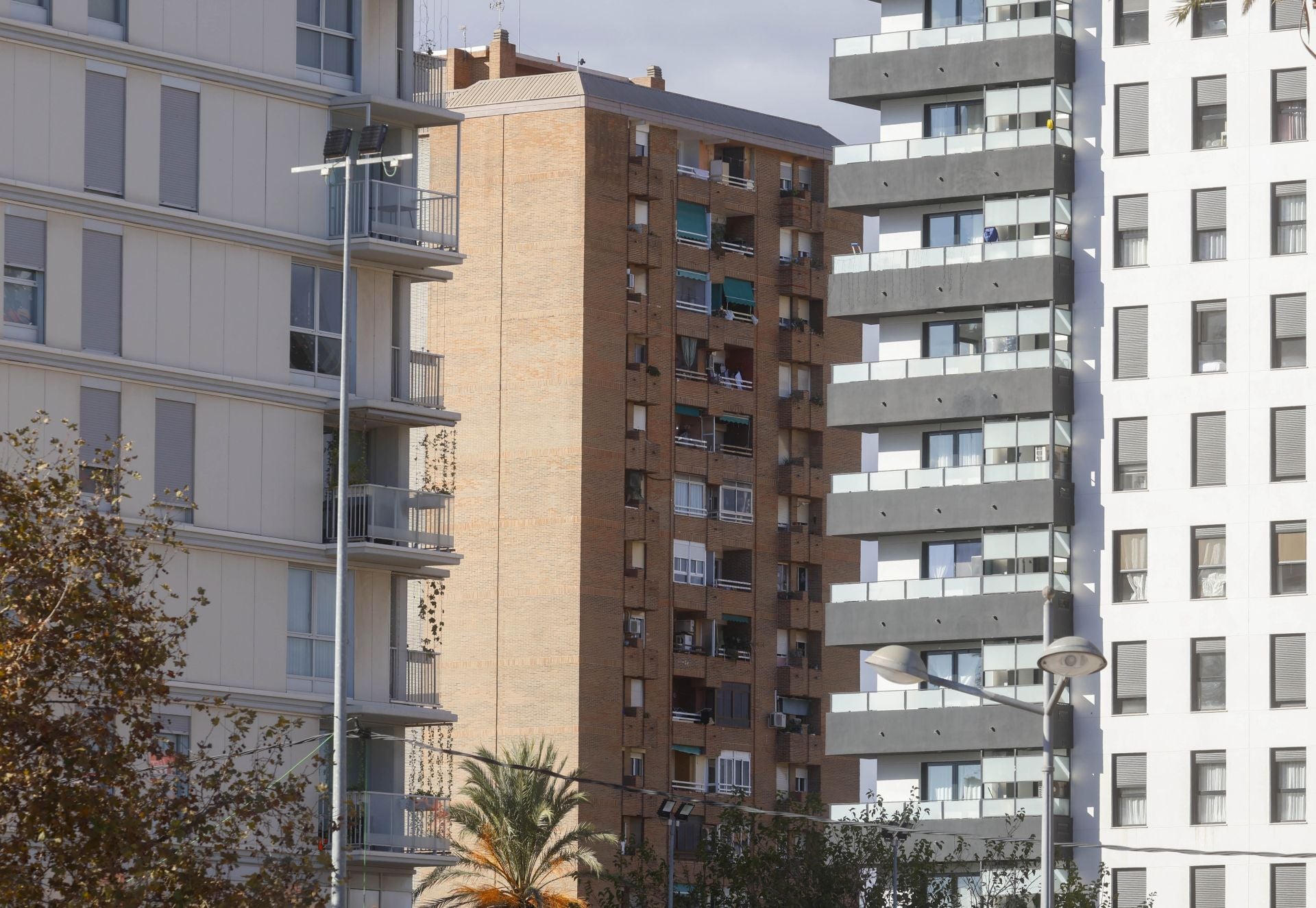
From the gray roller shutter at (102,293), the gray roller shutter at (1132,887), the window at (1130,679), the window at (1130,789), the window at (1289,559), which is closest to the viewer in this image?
the gray roller shutter at (102,293)

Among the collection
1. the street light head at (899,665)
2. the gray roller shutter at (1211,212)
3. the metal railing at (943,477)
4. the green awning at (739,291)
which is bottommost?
the street light head at (899,665)

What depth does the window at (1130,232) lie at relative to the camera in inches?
2677

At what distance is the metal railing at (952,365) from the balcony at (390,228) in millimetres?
11645

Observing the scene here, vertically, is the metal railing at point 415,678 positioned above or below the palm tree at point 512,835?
above

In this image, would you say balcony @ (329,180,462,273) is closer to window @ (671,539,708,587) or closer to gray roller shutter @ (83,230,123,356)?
gray roller shutter @ (83,230,123,356)

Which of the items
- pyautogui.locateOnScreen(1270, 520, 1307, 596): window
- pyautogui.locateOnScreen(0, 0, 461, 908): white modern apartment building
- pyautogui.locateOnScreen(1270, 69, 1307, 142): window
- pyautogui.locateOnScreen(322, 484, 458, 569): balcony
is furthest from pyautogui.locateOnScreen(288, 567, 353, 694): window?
pyautogui.locateOnScreen(1270, 69, 1307, 142): window

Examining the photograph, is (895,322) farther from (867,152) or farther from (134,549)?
(134,549)

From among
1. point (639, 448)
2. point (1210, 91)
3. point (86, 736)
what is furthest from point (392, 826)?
point (639, 448)

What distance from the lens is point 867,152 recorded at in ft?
234

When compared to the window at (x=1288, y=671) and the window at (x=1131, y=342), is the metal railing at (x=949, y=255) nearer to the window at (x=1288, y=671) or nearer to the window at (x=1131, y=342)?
the window at (x=1131, y=342)

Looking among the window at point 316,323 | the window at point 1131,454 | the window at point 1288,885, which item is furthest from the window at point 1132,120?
the window at point 316,323

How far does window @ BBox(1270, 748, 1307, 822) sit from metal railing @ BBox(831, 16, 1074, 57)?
1689cm

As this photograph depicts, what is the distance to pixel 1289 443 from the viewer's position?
65.5 m

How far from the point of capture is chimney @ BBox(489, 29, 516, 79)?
103 meters
